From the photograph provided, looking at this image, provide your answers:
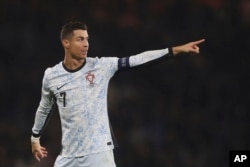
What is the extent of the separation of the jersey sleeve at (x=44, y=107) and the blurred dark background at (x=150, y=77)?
309 cm

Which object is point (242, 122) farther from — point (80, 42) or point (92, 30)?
point (80, 42)

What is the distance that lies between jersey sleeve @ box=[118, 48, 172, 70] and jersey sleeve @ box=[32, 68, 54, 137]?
0.61 meters

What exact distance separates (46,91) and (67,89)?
0.78 ft

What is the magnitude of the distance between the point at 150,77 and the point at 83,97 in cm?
445

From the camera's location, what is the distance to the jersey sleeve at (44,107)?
565 centimetres

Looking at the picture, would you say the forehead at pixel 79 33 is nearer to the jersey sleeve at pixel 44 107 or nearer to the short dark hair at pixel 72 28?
the short dark hair at pixel 72 28

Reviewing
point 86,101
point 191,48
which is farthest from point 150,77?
point 191,48

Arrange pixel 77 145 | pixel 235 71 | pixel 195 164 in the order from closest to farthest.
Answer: pixel 77 145 < pixel 195 164 < pixel 235 71

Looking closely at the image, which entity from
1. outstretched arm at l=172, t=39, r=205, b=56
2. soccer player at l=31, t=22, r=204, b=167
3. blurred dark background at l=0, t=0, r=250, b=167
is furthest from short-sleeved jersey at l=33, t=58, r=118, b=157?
blurred dark background at l=0, t=0, r=250, b=167

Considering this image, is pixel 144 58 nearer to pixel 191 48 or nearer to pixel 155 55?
pixel 155 55

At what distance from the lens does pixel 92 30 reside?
10156 millimetres

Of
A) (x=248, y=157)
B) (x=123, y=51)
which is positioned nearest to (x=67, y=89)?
(x=248, y=157)

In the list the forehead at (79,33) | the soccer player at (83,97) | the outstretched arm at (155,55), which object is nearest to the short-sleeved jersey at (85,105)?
the soccer player at (83,97)

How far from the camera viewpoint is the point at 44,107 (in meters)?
5.76
